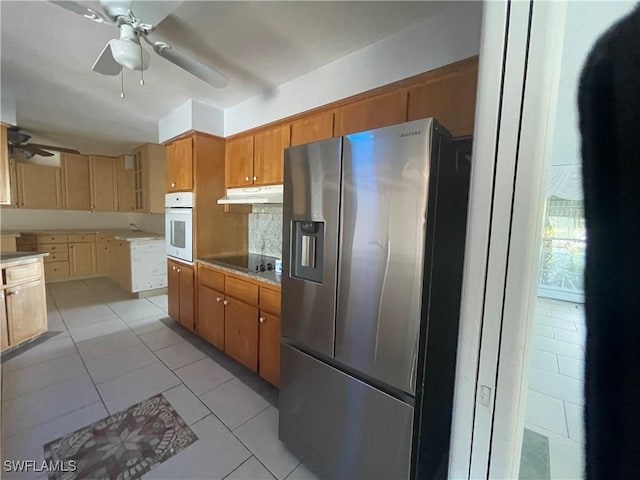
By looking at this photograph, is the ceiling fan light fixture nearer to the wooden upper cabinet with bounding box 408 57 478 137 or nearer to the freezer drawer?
the wooden upper cabinet with bounding box 408 57 478 137

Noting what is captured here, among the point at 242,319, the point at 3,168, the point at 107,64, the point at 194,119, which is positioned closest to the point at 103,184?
the point at 3,168

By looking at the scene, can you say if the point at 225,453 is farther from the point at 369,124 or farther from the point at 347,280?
the point at 369,124

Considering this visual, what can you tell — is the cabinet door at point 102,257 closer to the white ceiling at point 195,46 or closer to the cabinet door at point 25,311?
the cabinet door at point 25,311

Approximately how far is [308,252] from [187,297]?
220 centimetres

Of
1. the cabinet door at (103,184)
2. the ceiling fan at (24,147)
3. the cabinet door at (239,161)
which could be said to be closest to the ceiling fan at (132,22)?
the cabinet door at (239,161)

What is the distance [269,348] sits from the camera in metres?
2.04

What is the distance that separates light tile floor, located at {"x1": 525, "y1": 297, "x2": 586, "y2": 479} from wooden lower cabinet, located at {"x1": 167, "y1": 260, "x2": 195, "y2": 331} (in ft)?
9.76

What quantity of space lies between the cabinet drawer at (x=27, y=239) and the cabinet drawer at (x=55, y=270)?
0.44 metres

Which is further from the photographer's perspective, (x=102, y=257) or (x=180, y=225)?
(x=102, y=257)

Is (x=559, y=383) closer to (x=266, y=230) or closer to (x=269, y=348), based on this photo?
(x=269, y=348)

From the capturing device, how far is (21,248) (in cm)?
460

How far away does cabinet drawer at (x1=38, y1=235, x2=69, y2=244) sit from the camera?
4.79m

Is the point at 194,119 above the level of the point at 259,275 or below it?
above

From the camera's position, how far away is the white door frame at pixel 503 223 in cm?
48
